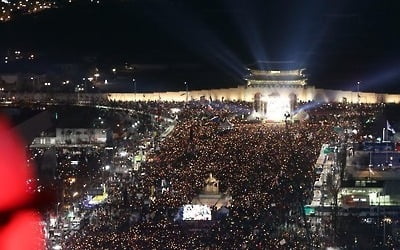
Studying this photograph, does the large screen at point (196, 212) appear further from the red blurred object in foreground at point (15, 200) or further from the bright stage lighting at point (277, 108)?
the bright stage lighting at point (277, 108)

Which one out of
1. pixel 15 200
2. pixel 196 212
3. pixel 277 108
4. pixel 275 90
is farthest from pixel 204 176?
pixel 275 90

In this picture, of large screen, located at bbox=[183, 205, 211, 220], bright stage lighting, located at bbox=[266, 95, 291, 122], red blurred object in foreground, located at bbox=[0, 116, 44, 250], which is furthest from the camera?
bright stage lighting, located at bbox=[266, 95, 291, 122]

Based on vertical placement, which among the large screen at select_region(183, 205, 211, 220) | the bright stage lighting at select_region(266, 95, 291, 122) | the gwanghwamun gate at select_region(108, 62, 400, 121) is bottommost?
the large screen at select_region(183, 205, 211, 220)

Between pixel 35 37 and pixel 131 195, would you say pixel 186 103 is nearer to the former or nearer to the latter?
pixel 131 195

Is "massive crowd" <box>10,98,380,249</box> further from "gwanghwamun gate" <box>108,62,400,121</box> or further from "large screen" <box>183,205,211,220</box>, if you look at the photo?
"gwanghwamun gate" <box>108,62,400,121</box>

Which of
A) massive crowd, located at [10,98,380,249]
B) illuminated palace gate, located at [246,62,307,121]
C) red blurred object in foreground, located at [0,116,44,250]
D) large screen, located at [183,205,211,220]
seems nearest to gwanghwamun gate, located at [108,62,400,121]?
illuminated palace gate, located at [246,62,307,121]

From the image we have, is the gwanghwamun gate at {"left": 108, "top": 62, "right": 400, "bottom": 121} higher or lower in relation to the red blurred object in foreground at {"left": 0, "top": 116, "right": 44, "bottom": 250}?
higher

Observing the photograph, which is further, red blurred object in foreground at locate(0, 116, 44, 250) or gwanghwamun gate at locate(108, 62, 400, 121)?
gwanghwamun gate at locate(108, 62, 400, 121)

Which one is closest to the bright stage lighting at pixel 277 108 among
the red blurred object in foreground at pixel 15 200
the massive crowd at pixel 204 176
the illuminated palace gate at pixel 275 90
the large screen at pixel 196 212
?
the illuminated palace gate at pixel 275 90
